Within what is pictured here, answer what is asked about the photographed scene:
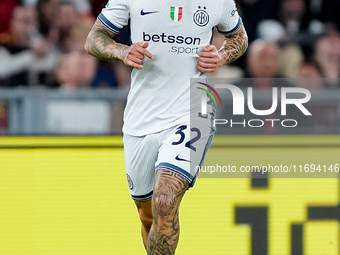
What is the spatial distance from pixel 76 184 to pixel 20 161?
498 millimetres

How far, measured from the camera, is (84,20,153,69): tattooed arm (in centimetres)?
Result: 344

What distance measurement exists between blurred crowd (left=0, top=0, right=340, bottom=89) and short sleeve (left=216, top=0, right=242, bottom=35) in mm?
1586

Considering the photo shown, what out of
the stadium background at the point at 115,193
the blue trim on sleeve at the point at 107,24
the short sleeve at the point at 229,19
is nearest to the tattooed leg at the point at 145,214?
the stadium background at the point at 115,193

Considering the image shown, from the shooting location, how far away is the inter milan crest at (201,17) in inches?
144

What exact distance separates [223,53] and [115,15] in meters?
0.80

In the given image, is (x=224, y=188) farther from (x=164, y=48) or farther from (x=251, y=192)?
(x=164, y=48)

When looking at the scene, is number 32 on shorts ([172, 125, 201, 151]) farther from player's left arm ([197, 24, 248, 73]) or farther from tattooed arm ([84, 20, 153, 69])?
tattooed arm ([84, 20, 153, 69])

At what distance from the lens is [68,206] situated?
455 centimetres

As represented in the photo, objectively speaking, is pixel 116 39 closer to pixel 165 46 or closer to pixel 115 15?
pixel 115 15

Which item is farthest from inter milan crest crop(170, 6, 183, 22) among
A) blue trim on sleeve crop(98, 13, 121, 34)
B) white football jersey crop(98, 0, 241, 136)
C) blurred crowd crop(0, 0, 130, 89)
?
blurred crowd crop(0, 0, 130, 89)

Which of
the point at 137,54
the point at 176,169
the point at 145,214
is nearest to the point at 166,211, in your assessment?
the point at 176,169

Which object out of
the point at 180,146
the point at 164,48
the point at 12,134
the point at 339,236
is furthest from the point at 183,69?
the point at 339,236

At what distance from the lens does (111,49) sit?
3684 millimetres

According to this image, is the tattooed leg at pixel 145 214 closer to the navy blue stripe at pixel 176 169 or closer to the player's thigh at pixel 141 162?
the player's thigh at pixel 141 162
